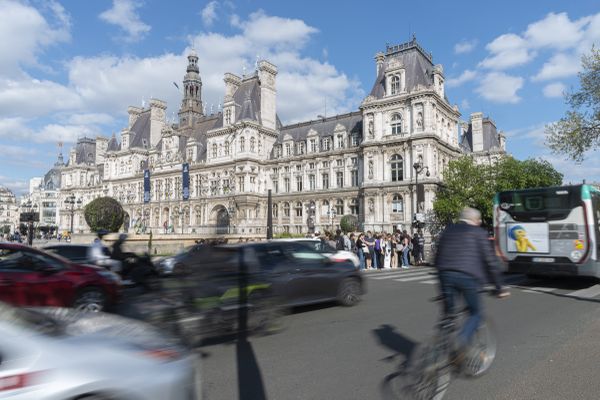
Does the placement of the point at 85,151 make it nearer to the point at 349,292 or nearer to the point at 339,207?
the point at 339,207

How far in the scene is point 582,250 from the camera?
12195 mm

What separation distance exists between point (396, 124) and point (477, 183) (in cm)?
1107

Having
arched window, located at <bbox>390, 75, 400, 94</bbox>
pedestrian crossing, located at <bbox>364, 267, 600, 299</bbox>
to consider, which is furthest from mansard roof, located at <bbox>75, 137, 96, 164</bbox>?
pedestrian crossing, located at <bbox>364, 267, 600, 299</bbox>

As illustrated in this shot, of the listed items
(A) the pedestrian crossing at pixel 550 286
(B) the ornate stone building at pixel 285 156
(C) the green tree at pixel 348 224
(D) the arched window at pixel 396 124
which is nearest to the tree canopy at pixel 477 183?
(B) the ornate stone building at pixel 285 156

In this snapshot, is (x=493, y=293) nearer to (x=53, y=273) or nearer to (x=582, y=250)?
(x=53, y=273)

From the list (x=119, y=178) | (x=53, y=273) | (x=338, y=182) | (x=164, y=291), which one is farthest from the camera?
(x=119, y=178)

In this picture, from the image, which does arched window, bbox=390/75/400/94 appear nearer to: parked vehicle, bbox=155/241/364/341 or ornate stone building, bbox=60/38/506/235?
ornate stone building, bbox=60/38/506/235

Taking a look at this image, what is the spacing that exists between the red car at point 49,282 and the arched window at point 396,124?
40.7m

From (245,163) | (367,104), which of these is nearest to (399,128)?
(367,104)

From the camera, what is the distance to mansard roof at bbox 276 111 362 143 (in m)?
54.2

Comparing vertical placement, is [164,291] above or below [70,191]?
below

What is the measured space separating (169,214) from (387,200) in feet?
123

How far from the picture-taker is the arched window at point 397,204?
148 feet

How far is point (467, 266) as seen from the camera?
5184 mm
